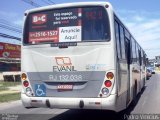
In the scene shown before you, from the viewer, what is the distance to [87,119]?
1093 centimetres

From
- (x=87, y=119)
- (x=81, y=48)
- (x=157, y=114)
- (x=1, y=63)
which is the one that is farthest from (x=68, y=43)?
(x=1, y=63)

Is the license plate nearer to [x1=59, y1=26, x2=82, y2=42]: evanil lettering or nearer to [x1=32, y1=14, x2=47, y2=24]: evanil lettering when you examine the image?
[x1=59, y1=26, x2=82, y2=42]: evanil lettering

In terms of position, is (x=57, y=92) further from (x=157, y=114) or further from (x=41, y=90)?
(x=157, y=114)

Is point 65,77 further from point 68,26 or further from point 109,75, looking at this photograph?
point 68,26

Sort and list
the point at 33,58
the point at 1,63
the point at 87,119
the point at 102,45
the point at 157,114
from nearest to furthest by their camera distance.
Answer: the point at 102,45 → the point at 33,58 → the point at 87,119 → the point at 157,114 → the point at 1,63

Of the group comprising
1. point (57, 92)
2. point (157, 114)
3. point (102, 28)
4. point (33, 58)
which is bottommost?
point (157, 114)

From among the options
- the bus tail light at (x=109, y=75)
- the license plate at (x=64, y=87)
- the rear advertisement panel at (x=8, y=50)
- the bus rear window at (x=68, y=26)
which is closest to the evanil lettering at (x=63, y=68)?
the license plate at (x=64, y=87)

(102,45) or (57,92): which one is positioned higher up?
(102,45)

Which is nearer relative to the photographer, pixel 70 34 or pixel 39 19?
pixel 70 34

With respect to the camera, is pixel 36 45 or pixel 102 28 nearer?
pixel 102 28

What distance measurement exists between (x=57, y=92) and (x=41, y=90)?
0.52 metres

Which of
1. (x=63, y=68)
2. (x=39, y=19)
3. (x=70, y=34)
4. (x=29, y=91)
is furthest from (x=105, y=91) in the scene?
(x=39, y=19)

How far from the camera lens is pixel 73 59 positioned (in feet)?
30.8

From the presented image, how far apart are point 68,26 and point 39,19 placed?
3.34ft
